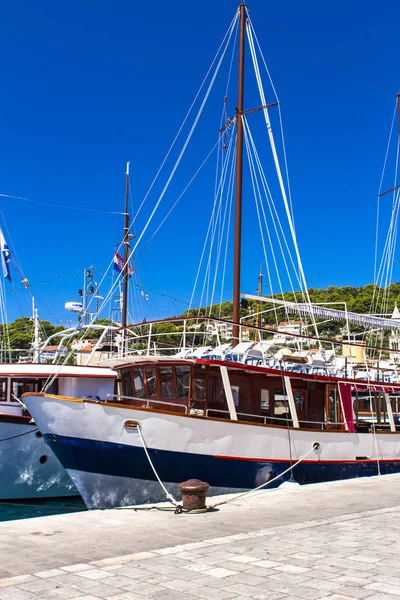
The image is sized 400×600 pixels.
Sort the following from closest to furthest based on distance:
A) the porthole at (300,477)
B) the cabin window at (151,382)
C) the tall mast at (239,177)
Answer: the cabin window at (151,382) < the porthole at (300,477) < the tall mast at (239,177)

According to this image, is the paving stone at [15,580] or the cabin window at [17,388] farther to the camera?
the cabin window at [17,388]

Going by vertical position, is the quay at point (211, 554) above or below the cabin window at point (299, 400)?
below

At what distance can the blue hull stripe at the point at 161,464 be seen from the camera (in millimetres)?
11875

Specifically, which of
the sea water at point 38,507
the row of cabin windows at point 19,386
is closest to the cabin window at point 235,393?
the sea water at point 38,507

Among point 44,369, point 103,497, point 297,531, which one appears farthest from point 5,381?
point 297,531

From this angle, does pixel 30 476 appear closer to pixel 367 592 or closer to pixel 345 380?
pixel 345 380

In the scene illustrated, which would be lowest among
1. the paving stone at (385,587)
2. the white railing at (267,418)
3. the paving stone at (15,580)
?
the paving stone at (385,587)

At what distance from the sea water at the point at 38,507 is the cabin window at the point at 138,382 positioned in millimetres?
3971

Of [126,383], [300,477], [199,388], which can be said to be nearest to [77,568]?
[199,388]

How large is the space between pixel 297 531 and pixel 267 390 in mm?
6367

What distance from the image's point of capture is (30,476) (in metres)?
16.8

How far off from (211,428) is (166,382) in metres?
1.56

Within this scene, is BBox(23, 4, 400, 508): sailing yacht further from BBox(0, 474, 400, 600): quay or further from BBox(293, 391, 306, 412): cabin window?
BBox(0, 474, 400, 600): quay

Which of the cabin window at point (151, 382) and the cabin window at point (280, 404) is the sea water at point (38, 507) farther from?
the cabin window at point (280, 404)
